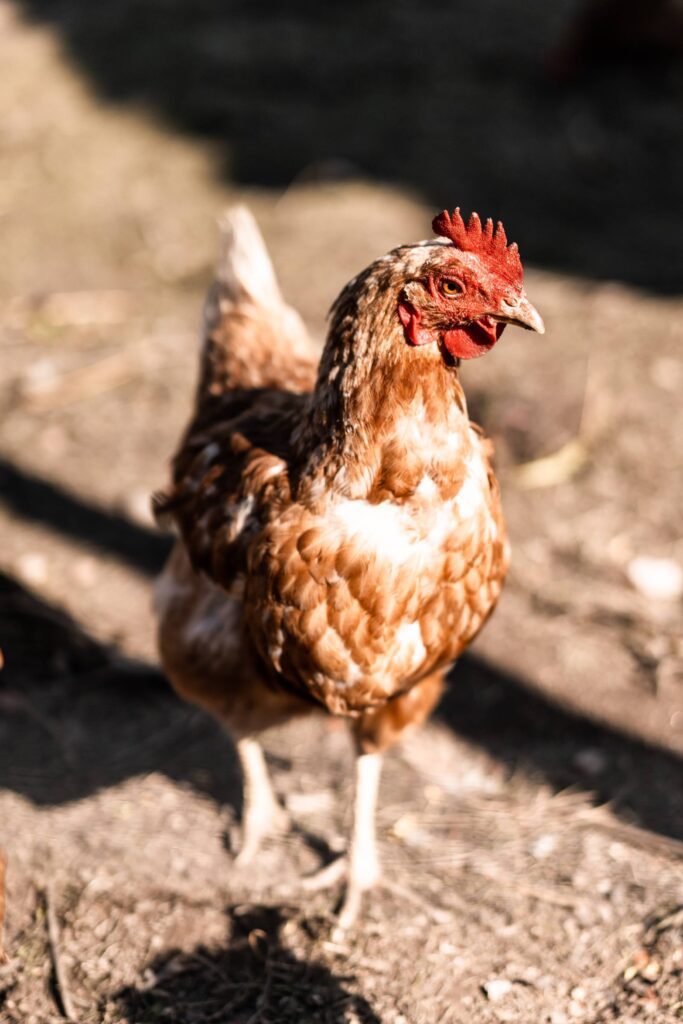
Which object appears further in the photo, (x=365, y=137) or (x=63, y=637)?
(x=365, y=137)

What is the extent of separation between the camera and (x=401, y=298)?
95.3 inches

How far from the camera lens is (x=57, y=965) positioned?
9.73 feet

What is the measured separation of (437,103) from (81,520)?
15.9 feet

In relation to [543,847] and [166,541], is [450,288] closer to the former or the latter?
[543,847]

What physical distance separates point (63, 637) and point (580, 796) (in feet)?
6.30

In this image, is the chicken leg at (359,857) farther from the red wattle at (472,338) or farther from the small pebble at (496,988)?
the red wattle at (472,338)

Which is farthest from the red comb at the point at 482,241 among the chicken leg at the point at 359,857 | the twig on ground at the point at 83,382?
the twig on ground at the point at 83,382

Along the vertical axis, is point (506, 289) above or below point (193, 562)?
above

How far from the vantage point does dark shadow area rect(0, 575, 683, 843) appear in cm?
362

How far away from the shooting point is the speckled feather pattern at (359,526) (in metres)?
2.50

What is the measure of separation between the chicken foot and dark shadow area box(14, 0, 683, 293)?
3.94 m

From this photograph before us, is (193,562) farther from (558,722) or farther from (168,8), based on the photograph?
(168,8)

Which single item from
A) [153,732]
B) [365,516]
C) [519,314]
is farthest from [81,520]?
[519,314]

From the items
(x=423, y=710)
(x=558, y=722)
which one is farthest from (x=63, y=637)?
(x=558, y=722)
